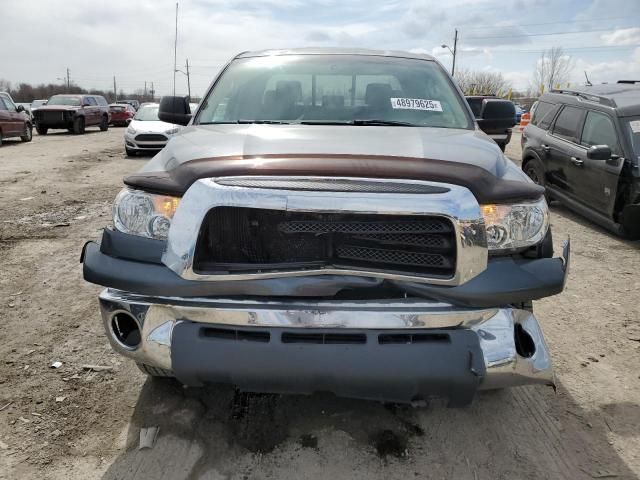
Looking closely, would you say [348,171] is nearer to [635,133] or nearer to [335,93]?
[335,93]

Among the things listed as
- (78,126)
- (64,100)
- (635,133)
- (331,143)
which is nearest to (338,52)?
(331,143)

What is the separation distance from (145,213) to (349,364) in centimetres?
108

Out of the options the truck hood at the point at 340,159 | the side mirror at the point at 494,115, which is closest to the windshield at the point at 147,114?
the side mirror at the point at 494,115

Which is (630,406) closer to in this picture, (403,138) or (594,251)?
(403,138)

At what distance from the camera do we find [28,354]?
3320 mm

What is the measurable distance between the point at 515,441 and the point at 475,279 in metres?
1.04

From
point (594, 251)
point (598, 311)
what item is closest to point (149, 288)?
point (598, 311)

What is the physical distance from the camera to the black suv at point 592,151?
240 inches

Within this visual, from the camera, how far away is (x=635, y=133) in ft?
20.3

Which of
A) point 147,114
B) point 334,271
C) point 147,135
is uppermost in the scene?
point 147,114

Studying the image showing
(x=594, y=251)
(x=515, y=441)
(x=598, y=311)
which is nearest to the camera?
(x=515, y=441)

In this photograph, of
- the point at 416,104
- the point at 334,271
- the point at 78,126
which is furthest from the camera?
the point at 78,126

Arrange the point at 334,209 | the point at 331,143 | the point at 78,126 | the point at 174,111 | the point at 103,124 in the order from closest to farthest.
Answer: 1. the point at 334,209
2. the point at 331,143
3. the point at 174,111
4. the point at 78,126
5. the point at 103,124

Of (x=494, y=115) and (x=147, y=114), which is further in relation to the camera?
(x=147, y=114)
